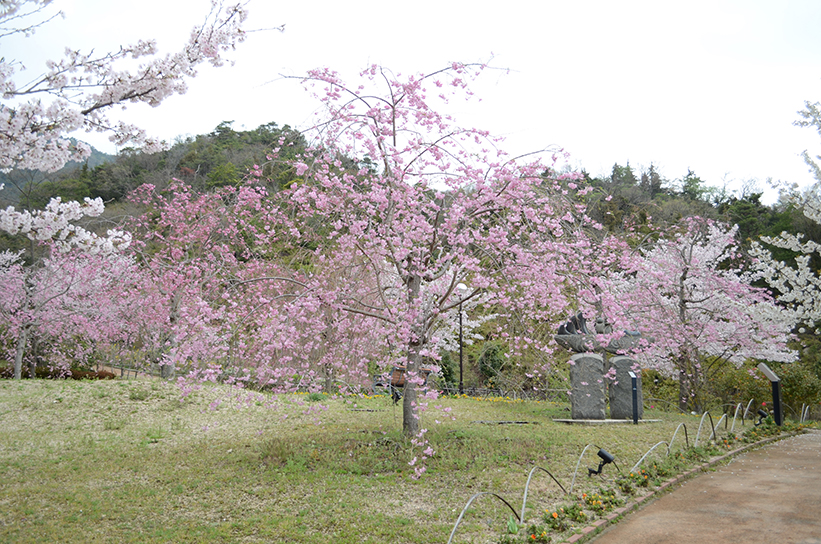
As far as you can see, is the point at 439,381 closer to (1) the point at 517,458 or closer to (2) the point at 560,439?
(2) the point at 560,439

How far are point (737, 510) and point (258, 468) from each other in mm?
5457

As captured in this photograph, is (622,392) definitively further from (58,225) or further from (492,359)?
(58,225)

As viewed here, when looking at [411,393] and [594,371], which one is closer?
[411,393]

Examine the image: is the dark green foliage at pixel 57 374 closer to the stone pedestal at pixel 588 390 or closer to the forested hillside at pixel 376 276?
the forested hillside at pixel 376 276

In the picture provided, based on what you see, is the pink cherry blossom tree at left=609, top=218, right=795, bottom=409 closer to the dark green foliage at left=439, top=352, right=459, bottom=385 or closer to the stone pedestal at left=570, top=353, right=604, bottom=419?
the stone pedestal at left=570, top=353, right=604, bottom=419

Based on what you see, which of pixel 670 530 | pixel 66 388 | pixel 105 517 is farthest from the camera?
pixel 66 388

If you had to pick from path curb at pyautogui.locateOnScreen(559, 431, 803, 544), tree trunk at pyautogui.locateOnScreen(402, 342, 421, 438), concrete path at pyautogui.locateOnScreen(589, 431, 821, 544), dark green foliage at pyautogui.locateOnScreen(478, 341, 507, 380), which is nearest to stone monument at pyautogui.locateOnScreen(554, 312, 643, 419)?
path curb at pyautogui.locateOnScreen(559, 431, 803, 544)

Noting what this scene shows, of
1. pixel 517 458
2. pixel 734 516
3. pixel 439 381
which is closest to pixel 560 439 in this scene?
pixel 517 458

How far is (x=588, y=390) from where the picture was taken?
10727 mm

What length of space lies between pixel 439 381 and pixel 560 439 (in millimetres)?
8972

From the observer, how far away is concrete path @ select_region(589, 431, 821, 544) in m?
4.56

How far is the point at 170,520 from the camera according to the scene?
197 inches

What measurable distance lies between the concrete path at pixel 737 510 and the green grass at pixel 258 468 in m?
0.79

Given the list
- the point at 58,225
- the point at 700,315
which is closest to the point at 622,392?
the point at 700,315
